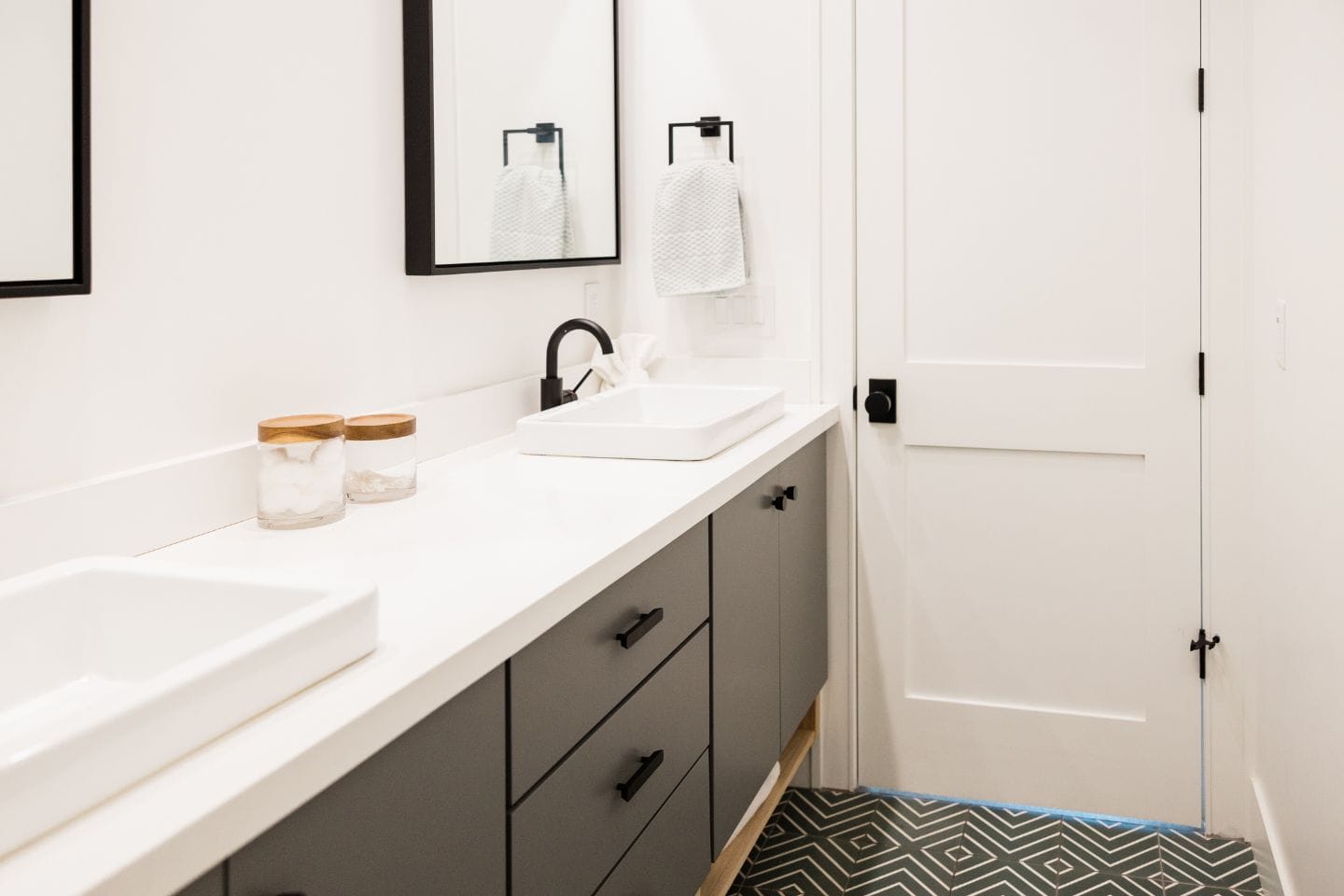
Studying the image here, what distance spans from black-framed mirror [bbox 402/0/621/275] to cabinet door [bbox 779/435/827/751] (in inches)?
26.1

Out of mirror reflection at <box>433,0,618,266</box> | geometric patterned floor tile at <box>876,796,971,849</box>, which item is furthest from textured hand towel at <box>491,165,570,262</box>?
geometric patterned floor tile at <box>876,796,971,849</box>

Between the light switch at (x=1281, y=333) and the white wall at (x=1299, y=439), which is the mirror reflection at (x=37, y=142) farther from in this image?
the light switch at (x=1281, y=333)

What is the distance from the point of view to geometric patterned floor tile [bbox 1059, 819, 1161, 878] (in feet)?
7.60

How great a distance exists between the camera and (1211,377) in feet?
7.82

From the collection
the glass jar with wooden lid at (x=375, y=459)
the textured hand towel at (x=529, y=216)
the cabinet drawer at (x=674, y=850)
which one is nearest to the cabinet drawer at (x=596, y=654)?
the cabinet drawer at (x=674, y=850)

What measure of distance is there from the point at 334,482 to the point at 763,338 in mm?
1384

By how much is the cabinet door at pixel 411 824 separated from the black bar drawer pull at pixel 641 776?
0.29m

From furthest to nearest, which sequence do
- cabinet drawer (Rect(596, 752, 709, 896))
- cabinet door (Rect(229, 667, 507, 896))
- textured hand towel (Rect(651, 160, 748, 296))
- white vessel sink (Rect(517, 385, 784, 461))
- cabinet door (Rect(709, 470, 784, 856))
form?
textured hand towel (Rect(651, 160, 748, 296)) → white vessel sink (Rect(517, 385, 784, 461)) → cabinet door (Rect(709, 470, 784, 856)) → cabinet drawer (Rect(596, 752, 709, 896)) → cabinet door (Rect(229, 667, 507, 896))

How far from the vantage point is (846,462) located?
2.63 metres

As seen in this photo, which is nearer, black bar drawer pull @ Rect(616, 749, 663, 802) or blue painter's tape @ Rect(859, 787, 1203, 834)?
black bar drawer pull @ Rect(616, 749, 663, 802)

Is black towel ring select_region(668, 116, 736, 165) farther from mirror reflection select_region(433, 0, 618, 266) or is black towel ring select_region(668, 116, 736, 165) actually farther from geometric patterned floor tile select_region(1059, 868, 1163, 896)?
geometric patterned floor tile select_region(1059, 868, 1163, 896)

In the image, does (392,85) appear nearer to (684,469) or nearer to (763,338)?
(684,469)

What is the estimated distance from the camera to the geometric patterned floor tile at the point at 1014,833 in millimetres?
2385

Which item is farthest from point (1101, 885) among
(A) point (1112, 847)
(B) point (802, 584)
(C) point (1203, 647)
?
(B) point (802, 584)
